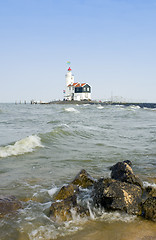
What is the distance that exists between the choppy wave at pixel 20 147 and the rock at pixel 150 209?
20.6 feet

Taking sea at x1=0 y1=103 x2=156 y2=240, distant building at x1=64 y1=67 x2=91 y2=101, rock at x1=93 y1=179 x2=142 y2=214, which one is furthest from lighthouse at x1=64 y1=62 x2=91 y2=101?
rock at x1=93 y1=179 x2=142 y2=214

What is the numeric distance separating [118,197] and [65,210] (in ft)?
3.42

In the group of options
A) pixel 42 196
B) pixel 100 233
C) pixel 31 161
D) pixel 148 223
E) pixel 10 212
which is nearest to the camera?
pixel 100 233

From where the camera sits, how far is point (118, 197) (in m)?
4.39

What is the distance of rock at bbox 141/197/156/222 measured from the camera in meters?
4.10

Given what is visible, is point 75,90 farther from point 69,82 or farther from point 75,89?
point 69,82

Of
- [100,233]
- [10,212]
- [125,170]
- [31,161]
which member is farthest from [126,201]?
[31,161]

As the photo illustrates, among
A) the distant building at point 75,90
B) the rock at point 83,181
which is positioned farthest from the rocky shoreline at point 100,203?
the distant building at point 75,90

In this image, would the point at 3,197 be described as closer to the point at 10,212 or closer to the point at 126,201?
the point at 10,212

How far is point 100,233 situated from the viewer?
3693 millimetres

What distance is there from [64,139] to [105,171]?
21.4 ft

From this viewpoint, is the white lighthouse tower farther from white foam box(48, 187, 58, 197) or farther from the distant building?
white foam box(48, 187, 58, 197)

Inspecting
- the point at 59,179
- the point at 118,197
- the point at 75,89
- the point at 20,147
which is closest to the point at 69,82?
the point at 75,89

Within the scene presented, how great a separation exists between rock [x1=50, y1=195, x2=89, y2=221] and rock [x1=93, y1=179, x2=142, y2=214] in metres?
0.40
